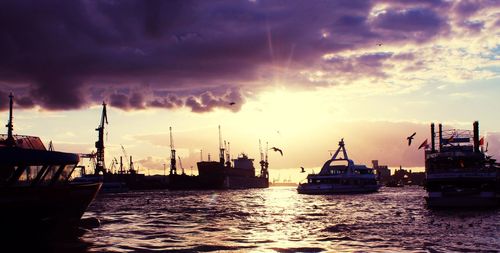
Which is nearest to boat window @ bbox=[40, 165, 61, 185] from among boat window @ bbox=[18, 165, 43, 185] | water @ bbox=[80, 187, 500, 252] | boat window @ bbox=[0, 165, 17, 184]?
boat window @ bbox=[18, 165, 43, 185]

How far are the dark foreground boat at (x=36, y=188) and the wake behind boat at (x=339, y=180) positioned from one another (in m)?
119

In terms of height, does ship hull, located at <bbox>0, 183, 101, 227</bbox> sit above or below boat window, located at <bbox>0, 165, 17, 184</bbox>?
below

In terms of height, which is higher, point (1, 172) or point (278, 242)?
point (1, 172)

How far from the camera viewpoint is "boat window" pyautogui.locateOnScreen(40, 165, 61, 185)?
40.2 m

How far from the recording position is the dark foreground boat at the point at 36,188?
35812 mm

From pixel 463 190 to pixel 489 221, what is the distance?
65.7 feet

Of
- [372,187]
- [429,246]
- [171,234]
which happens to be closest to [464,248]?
[429,246]

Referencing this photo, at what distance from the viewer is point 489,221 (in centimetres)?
5466

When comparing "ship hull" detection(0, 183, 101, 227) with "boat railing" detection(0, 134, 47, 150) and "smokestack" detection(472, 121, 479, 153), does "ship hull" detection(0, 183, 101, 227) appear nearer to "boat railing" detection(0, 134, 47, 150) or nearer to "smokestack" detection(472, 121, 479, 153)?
"boat railing" detection(0, 134, 47, 150)

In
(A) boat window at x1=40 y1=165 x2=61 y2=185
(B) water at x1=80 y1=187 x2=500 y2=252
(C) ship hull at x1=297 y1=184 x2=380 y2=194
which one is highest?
(A) boat window at x1=40 y1=165 x2=61 y2=185

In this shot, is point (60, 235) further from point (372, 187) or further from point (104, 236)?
point (372, 187)

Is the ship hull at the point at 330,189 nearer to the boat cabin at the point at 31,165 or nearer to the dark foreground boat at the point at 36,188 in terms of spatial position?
the dark foreground boat at the point at 36,188

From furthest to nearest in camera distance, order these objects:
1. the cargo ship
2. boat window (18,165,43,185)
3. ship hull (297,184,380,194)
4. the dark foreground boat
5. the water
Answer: ship hull (297,184,380,194)
the cargo ship
boat window (18,165,43,185)
the dark foreground boat
the water

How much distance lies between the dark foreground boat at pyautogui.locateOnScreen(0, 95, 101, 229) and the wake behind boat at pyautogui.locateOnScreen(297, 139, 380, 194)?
11936 cm
